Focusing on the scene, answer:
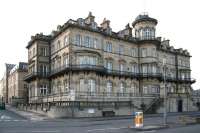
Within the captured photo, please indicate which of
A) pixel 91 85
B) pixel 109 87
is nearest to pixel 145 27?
pixel 109 87

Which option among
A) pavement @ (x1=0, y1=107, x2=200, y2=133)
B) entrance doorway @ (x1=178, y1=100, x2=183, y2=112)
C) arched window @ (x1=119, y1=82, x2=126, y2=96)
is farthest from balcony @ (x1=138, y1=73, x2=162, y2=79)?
pavement @ (x1=0, y1=107, x2=200, y2=133)

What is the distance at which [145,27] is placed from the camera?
5725 cm

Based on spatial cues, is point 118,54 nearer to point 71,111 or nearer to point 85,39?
point 85,39

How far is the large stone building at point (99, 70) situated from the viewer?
41781mm

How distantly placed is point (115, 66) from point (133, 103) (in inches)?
418

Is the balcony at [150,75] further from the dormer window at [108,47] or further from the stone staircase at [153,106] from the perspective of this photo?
the dormer window at [108,47]

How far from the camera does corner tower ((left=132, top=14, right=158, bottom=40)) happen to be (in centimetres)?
5728

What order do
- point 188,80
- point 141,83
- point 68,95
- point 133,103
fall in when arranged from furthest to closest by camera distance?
point 188,80 < point 141,83 < point 133,103 < point 68,95

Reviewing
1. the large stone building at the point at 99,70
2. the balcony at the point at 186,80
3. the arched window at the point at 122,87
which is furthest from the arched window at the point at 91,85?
the balcony at the point at 186,80

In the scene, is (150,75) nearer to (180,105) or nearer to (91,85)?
(180,105)

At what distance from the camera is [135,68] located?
57.9 m

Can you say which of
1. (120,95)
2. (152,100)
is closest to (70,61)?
(120,95)

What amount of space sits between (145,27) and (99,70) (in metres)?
16.1

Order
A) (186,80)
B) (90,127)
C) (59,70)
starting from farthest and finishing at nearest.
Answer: (186,80) < (59,70) < (90,127)
